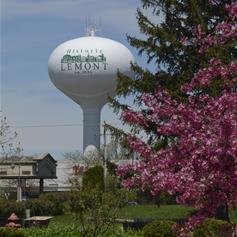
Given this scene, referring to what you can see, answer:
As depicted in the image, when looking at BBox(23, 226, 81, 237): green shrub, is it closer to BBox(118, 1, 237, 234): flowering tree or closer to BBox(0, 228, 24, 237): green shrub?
BBox(0, 228, 24, 237): green shrub

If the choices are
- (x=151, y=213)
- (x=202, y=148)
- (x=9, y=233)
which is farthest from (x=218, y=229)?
(x=151, y=213)

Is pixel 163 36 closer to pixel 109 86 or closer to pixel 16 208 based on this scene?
pixel 16 208

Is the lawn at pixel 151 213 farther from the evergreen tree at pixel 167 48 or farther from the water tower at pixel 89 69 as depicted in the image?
the water tower at pixel 89 69

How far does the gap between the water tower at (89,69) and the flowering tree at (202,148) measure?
62.8 m

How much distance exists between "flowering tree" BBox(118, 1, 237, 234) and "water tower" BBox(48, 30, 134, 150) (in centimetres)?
6276

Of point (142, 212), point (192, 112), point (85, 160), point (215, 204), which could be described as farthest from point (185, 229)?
point (85, 160)

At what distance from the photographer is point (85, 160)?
69.9 metres

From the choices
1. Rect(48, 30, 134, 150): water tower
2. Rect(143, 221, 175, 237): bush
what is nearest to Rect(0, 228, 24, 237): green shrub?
Rect(143, 221, 175, 237): bush

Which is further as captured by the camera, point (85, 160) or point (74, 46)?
point (74, 46)

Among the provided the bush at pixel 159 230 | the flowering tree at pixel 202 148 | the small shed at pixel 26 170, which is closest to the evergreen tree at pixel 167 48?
the bush at pixel 159 230

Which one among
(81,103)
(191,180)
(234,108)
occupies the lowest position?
(191,180)

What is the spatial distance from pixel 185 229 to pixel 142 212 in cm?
3483

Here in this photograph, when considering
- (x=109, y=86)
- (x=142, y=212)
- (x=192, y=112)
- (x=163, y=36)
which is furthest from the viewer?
(x=109, y=86)

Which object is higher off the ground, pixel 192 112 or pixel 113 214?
pixel 192 112
